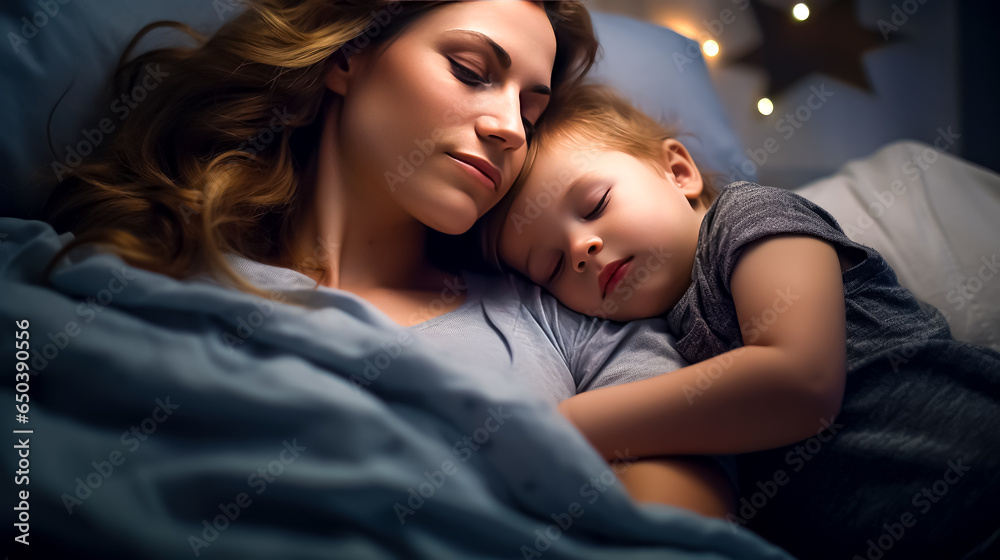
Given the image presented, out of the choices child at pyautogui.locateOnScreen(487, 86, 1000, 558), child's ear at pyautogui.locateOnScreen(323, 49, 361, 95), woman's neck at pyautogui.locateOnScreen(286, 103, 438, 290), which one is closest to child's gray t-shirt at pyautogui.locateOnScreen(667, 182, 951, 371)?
child at pyautogui.locateOnScreen(487, 86, 1000, 558)

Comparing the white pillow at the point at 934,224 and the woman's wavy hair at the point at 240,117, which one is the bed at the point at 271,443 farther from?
the white pillow at the point at 934,224

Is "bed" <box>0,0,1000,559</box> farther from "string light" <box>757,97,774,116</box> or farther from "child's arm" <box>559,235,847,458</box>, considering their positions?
"string light" <box>757,97,774,116</box>

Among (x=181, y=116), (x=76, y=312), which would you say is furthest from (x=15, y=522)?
(x=181, y=116)

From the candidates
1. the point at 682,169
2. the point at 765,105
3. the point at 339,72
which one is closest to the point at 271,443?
the point at 339,72

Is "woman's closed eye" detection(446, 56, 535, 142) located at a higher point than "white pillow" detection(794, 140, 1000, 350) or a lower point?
higher

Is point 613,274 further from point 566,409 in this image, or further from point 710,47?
point 710,47

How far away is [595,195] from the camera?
964 mm

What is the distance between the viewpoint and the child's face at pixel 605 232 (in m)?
0.95

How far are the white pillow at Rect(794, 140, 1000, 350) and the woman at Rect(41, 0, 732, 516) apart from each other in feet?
1.83

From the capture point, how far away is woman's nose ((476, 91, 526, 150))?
36.5 inches

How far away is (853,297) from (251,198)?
3.01 feet

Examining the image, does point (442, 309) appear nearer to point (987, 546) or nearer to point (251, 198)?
point (251, 198)

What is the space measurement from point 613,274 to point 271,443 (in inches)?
22.6

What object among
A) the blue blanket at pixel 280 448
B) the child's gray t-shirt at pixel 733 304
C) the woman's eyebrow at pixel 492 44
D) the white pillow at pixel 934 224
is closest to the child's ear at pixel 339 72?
the woman's eyebrow at pixel 492 44
